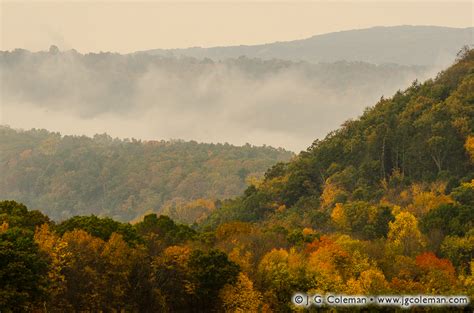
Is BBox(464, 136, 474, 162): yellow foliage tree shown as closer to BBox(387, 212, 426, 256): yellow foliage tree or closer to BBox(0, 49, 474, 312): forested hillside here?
BBox(0, 49, 474, 312): forested hillside

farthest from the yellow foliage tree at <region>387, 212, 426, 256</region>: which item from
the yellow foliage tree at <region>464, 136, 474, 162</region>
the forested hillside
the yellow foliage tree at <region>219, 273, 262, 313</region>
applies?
the yellow foliage tree at <region>464, 136, 474, 162</region>

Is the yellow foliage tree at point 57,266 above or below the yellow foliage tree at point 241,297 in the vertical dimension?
above

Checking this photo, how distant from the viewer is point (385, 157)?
136250 mm

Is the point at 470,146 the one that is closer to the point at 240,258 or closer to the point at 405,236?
the point at 405,236

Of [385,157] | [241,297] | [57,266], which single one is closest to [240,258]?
[241,297]

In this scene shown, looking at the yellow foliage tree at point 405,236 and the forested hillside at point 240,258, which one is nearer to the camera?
the forested hillside at point 240,258

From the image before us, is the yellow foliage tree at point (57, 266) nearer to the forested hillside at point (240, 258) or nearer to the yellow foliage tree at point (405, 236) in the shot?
the forested hillside at point (240, 258)

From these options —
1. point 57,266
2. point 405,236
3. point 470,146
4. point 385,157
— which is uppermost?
point 57,266

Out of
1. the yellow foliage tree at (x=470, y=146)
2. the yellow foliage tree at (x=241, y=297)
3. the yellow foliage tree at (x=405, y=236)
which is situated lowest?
the yellow foliage tree at (x=405, y=236)

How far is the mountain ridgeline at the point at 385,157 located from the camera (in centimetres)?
12644

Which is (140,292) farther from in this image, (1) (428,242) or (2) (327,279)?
(1) (428,242)

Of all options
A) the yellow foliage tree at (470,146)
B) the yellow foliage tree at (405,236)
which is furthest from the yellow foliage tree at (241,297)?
the yellow foliage tree at (470,146)

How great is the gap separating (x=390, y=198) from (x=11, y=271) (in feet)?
263

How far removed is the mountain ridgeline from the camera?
415 feet
